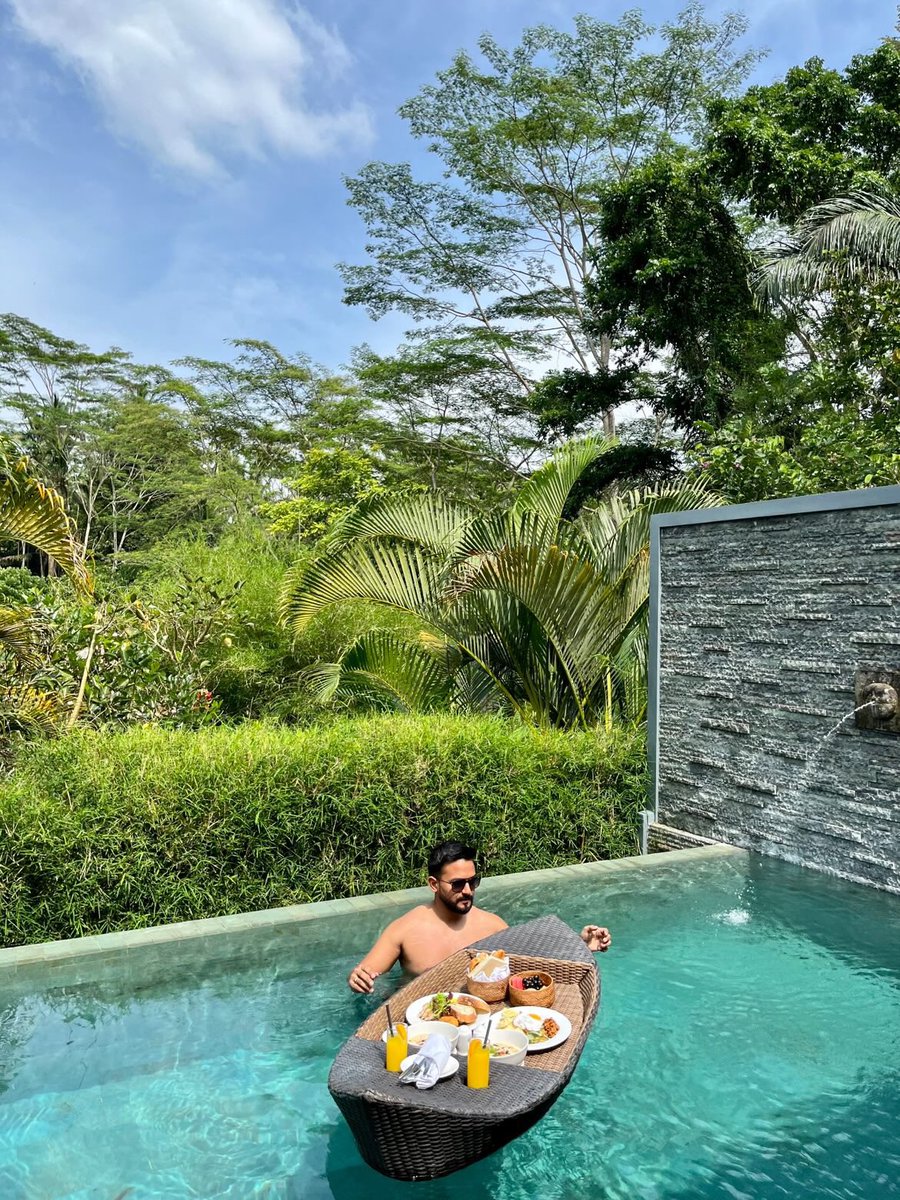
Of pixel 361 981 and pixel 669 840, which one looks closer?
pixel 361 981

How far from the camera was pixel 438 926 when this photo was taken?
386 cm

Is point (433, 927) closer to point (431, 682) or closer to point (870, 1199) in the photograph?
point (870, 1199)

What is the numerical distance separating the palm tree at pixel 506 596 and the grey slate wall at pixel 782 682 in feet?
2.19

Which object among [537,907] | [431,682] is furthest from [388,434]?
[537,907]

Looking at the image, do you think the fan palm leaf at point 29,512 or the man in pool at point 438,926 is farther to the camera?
the fan palm leaf at point 29,512

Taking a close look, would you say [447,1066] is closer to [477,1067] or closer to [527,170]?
[477,1067]

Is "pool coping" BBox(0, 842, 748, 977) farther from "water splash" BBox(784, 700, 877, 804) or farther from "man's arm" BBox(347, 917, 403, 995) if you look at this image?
"man's arm" BBox(347, 917, 403, 995)

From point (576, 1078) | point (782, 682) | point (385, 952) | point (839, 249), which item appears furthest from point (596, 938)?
point (839, 249)

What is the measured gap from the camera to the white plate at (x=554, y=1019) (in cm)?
294

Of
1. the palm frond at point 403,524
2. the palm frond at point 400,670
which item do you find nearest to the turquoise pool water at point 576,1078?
the palm frond at point 400,670

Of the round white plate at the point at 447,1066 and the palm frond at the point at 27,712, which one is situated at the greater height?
the palm frond at the point at 27,712

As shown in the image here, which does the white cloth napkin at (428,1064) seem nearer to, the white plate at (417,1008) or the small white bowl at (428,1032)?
the small white bowl at (428,1032)

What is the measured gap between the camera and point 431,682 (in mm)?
7773

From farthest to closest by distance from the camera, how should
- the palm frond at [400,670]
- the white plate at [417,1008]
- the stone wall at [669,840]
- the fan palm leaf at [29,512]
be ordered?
1. the palm frond at [400,670]
2. the fan palm leaf at [29,512]
3. the stone wall at [669,840]
4. the white plate at [417,1008]
